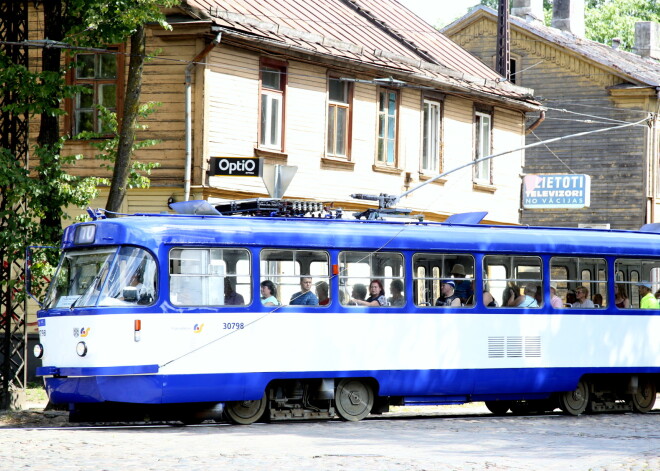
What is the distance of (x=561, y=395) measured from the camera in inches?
754

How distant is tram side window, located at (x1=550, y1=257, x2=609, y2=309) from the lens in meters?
19.1

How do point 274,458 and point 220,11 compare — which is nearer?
point 274,458

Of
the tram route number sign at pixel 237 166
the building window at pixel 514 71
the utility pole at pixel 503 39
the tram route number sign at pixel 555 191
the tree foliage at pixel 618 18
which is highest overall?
the tree foliage at pixel 618 18

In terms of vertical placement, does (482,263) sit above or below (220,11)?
below

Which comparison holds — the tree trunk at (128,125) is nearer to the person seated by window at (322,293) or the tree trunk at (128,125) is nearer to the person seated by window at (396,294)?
the person seated by window at (322,293)

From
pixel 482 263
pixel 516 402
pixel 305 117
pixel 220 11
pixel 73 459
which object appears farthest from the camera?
pixel 305 117

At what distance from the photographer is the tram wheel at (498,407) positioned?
19.8m

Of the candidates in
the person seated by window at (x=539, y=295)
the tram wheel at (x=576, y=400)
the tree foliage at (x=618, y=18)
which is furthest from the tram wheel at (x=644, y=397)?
the tree foliage at (x=618, y=18)

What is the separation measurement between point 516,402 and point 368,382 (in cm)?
349

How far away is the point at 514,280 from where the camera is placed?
18734 millimetres

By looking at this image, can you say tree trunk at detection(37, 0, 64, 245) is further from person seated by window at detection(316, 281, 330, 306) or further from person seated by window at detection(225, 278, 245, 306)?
person seated by window at detection(316, 281, 330, 306)

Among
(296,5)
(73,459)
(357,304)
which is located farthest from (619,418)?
(296,5)

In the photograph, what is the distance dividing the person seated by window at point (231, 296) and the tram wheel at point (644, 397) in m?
7.04

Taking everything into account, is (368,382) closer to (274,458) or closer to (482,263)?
(482,263)
